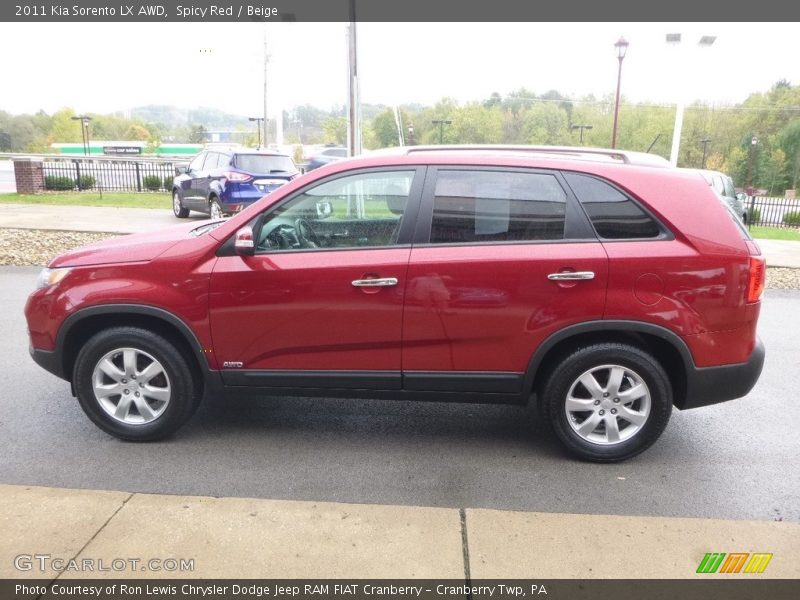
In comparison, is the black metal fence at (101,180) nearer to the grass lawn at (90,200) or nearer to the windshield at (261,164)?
the grass lawn at (90,200)

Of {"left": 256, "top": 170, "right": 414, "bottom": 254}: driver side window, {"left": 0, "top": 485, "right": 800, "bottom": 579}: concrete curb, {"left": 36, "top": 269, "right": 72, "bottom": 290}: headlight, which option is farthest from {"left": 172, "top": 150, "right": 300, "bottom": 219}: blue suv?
{"left": 0, "top": 485, "right": 800, "bottom": 579}: concrete curb

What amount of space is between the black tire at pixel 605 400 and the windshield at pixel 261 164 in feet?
36.3

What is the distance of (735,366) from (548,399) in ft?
3.62

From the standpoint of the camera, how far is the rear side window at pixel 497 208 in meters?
3.69

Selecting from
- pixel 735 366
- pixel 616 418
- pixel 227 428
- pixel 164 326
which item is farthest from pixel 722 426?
pixel 164 326

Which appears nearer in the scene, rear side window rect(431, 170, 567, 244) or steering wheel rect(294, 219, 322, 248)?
rear side window rect(431, 170, 567, 244)

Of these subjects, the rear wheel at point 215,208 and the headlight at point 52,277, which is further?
the rear wheel at point 215,208

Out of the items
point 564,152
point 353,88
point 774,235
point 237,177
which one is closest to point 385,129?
point 774,235

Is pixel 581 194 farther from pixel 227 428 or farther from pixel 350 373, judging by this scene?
pixel 227 428

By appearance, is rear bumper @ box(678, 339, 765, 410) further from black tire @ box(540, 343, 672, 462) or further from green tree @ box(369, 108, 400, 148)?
green tree @ box(369, 108, 400, 148)

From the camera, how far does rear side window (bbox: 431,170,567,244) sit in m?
3.69

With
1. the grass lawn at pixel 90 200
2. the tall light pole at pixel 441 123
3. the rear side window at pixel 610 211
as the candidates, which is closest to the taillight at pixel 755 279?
the rear side window at pixel 610 211

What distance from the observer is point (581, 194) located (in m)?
3.69

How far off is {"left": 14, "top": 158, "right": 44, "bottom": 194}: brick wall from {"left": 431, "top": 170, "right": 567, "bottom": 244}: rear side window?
2150cm
